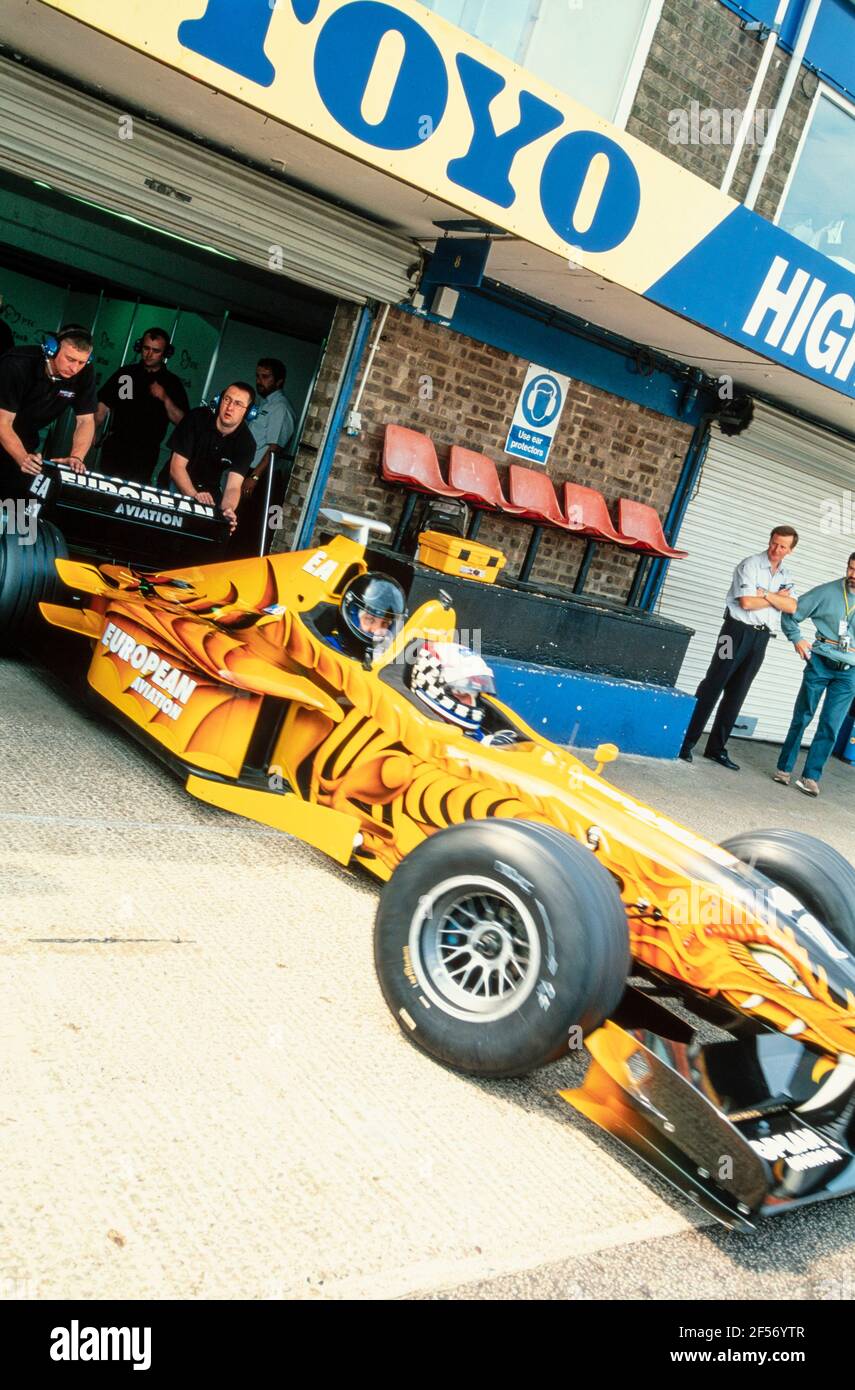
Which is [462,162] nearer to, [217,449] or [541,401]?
[217,449]

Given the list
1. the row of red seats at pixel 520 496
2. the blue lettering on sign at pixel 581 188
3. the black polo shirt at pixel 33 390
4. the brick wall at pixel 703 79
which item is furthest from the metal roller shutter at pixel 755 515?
the black polo shirt at pixel 33 390

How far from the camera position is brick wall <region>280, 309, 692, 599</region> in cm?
856

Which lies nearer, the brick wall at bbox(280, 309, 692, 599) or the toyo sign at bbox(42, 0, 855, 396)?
the toyo sign at bbox(42, 0, 855, 396)

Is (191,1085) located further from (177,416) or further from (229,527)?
(177,416)

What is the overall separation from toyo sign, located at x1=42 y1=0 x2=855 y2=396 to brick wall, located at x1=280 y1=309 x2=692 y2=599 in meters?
1.82

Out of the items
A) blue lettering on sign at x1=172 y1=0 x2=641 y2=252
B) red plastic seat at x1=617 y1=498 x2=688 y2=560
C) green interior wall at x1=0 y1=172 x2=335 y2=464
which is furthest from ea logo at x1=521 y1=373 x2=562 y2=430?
green interior wall at x1=0 y1=172 x2=335 y2=464

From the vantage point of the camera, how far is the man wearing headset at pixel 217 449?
7.48 m

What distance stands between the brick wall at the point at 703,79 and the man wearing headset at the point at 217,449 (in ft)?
15.2

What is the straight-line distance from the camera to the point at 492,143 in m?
6.47

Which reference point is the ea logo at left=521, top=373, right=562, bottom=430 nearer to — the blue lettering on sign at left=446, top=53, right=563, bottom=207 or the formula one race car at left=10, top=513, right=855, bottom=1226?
the blue lettering on sign at left=446, top=53, right=563, bottom=207

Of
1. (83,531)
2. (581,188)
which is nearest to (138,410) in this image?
(83,531)

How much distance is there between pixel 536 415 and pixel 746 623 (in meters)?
2.35

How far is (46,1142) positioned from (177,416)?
7379 millimetres
